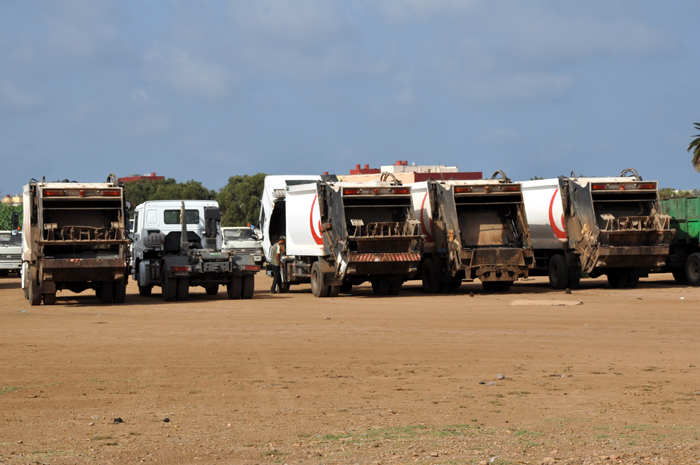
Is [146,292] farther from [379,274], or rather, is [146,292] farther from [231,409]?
[231,409]

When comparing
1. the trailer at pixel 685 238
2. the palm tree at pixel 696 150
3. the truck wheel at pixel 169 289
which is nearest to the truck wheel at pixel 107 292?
the truck wheel at pixel 169 289

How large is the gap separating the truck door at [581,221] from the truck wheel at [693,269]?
3.46 meters

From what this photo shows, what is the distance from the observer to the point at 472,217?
24953 mm

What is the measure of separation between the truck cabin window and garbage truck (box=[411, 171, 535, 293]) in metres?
6.83

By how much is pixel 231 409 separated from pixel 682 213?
21.3 metres

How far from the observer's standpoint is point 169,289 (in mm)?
23047

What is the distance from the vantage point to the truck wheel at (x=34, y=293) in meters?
21.8

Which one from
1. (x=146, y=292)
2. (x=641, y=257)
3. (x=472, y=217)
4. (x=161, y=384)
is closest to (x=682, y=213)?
(x=641, y=257)

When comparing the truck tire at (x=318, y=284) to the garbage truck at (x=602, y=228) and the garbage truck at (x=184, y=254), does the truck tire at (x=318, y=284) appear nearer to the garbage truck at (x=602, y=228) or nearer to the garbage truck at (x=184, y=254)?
the garbage truck at (x=184, y=254)

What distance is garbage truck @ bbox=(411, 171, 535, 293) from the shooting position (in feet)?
78.2

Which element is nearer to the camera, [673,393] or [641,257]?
[673,393]

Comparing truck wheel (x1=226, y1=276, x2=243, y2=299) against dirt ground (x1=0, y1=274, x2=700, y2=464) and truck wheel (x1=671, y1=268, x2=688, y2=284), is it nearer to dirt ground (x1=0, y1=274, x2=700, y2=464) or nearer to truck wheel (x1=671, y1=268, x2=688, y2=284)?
dirt ground (x1=0, y1=274, x2=700, y2=464)

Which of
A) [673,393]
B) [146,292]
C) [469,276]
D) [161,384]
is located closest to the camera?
[673,393]

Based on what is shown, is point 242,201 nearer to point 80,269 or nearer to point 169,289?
point 169,289
